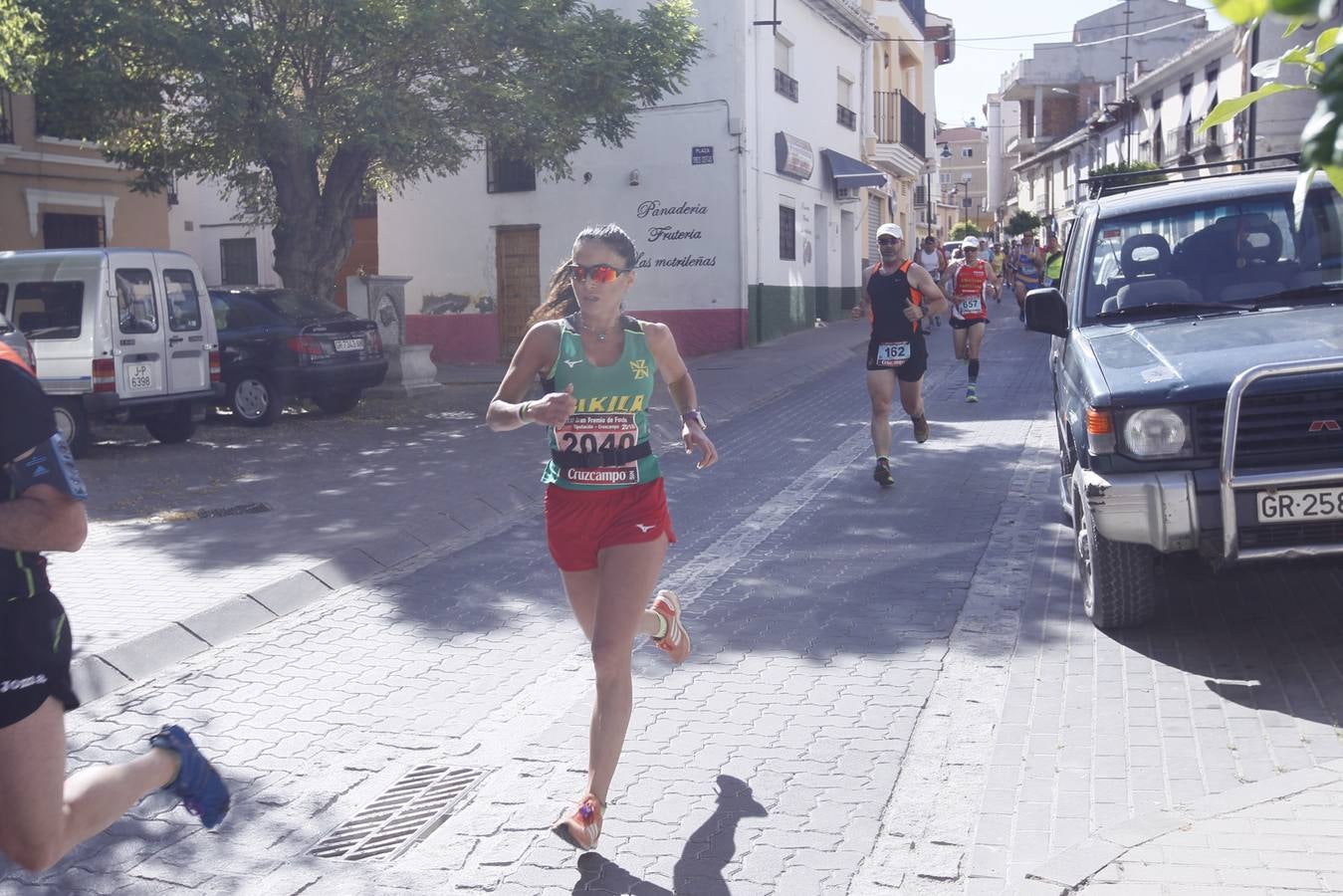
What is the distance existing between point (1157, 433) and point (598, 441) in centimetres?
254

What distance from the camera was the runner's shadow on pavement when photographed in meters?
3.76

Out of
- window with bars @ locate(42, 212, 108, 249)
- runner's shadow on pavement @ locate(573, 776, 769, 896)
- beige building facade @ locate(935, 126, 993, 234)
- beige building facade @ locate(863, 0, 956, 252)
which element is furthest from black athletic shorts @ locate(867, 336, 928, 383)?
beige building facade @ locate(935, 126, 993, 234)

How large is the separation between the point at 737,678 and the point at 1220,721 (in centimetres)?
185

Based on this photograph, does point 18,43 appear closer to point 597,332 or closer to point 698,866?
point 597,332

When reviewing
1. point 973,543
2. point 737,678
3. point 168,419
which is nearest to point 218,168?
point 168,419

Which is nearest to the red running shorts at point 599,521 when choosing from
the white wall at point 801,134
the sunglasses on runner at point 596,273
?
the sunglasses on runner at point 596,273

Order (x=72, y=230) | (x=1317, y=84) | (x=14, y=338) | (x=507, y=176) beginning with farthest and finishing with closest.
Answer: (x=507, y=176) < (x=72, y=230) < (x=14, y=338) < (x=1317, y=84)

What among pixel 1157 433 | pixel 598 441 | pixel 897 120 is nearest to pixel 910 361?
pixel 1157 433

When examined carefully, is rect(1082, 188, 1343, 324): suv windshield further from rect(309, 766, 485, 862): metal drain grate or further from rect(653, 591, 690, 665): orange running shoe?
rect(309, 766, 485, 862): metal drain grate

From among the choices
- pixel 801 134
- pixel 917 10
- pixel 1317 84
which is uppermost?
pixel 917 10

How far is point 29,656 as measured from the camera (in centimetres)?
289

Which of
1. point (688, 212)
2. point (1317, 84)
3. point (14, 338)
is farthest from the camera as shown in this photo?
point (688, 212)

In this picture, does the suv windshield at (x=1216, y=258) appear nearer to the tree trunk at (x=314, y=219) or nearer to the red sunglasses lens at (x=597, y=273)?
the red sunglasses lens at (x=597, y=273)

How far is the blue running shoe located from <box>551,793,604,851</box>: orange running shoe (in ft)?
3.00
